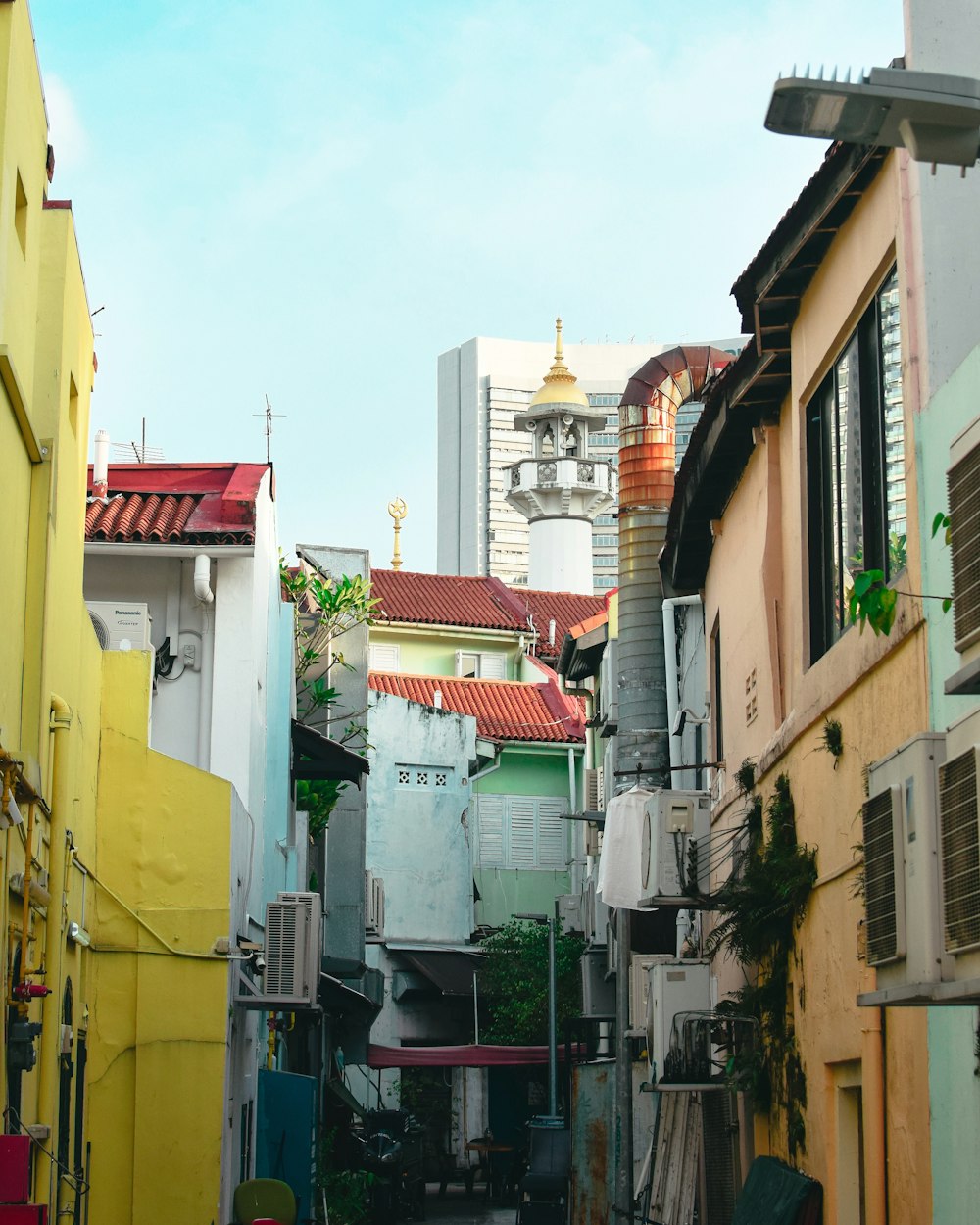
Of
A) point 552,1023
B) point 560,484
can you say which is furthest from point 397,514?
point 552,1023

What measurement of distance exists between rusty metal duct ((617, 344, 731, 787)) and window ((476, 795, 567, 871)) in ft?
79.0

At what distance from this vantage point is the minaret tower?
2721 inches

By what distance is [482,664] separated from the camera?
4959cm

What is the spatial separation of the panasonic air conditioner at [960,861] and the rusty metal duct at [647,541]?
39.4 feet

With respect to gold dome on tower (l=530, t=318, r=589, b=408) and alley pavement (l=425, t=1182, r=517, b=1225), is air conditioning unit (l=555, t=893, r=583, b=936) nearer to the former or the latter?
alley pavement (l=425, t=1182, r=517, b=1225)

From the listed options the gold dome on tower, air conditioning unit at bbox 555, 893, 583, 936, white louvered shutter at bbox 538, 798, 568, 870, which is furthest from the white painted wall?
air conditioning unit at bbox 555, 893, 583, 936

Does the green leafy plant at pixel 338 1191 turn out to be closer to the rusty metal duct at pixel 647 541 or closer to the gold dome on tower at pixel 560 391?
the rusty metal duct at pixel 647 541

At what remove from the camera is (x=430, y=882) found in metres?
40.8

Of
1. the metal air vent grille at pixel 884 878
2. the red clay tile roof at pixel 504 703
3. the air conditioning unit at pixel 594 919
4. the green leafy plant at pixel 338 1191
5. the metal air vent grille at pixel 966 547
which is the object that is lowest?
the green leafy plant at pixel 338 1191

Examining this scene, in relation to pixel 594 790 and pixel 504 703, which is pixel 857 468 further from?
pixel 504 703

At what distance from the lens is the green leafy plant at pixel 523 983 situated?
3728 centimetres

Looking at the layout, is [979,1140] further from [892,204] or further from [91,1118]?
[91,1118]

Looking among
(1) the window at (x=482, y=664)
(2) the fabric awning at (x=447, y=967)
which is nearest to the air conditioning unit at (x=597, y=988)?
(2) the fabric awning at (x=447, y=967)

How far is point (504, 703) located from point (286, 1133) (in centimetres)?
2568
